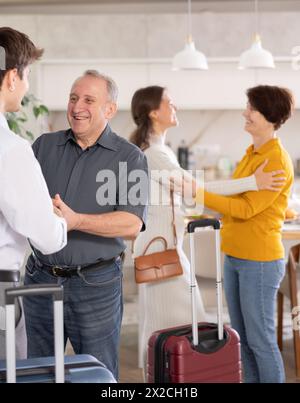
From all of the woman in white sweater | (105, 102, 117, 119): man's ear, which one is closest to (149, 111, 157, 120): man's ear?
the woman in white sweater

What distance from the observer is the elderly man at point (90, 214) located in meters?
2.13

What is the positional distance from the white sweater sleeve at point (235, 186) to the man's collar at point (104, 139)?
0.83 m

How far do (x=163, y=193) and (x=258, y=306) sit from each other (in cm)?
62

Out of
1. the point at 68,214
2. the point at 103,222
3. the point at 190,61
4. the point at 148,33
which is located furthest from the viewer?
the point at 148,33

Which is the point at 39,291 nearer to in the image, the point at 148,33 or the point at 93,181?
the point at 93,181

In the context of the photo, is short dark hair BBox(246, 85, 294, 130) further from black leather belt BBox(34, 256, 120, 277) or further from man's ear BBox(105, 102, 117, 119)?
black leather belt BBox(34, 256, 120, 277)

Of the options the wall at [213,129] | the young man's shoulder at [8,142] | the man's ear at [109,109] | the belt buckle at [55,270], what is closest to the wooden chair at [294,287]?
the man's ear at [109,109]

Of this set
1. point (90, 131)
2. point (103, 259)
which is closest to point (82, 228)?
point (103, 259)

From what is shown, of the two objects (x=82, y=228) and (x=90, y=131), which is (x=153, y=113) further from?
(x=82, y=228)

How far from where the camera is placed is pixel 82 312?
7.06ft

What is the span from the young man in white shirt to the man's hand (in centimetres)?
A: 18

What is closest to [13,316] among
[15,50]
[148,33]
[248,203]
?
[15,50]

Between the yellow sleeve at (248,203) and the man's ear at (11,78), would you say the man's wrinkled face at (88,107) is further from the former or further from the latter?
the yellow sleeve at (248,203)

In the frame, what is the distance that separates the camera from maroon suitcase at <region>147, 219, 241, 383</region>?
2205mm
